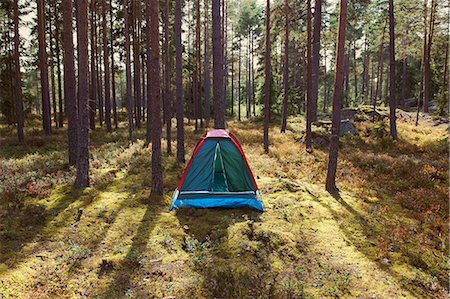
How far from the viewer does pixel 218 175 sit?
33.8 feet

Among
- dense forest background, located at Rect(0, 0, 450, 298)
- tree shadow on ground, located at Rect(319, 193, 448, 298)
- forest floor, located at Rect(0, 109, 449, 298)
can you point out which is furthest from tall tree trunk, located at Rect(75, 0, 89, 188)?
tree shadow on ground, located at Rect(319, 193, 448, 298)

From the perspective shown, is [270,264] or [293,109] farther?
[293,109]

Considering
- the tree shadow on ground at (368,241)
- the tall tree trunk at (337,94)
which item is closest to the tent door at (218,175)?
the tree shadow on ground at (368,241)

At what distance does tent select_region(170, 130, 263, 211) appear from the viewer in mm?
9391

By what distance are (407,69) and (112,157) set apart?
4660 centimetres

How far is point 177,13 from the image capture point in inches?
545

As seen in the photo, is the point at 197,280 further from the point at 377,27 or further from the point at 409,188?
the point at 377,27

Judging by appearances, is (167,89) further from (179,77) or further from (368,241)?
(368,241)

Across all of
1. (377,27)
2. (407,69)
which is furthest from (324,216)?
(407,69)

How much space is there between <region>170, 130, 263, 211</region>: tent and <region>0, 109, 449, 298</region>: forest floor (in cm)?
42

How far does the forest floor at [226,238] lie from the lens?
5934 millimetres

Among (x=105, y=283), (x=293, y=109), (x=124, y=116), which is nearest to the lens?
(x=105, y=283)

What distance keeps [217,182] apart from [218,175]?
0.26 metres

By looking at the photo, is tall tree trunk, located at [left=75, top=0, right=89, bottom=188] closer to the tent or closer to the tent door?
the tent
